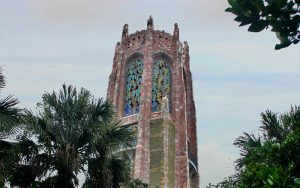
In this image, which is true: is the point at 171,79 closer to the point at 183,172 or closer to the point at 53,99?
the point at 183,172

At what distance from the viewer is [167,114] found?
95.1 ft

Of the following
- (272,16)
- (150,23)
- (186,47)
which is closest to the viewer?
(272,16)

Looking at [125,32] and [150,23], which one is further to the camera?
[125,32]

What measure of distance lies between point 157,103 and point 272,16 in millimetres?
28527

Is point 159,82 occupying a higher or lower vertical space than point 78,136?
higher

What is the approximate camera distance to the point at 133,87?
3183 centimetres

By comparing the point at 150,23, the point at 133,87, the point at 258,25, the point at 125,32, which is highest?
the point at 150,23

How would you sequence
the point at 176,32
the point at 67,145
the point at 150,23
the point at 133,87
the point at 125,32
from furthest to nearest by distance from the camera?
1. the point at 125,32
2. the point at 176,32
3. the point at 150,23
4. the point at 133,87
5. the point at 67,145

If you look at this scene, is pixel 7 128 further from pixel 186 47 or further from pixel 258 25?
pixel 186 47

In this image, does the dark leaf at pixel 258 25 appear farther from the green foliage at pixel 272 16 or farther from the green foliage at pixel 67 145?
the green foliage at pixel 67 145

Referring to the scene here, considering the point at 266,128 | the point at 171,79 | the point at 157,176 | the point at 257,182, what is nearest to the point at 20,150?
the point at 257,182

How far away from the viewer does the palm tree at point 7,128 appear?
9.34 m

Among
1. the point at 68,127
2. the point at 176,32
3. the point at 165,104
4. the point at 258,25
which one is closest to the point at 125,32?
the point at 176,32

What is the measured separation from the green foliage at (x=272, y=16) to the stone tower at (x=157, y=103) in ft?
77.9
